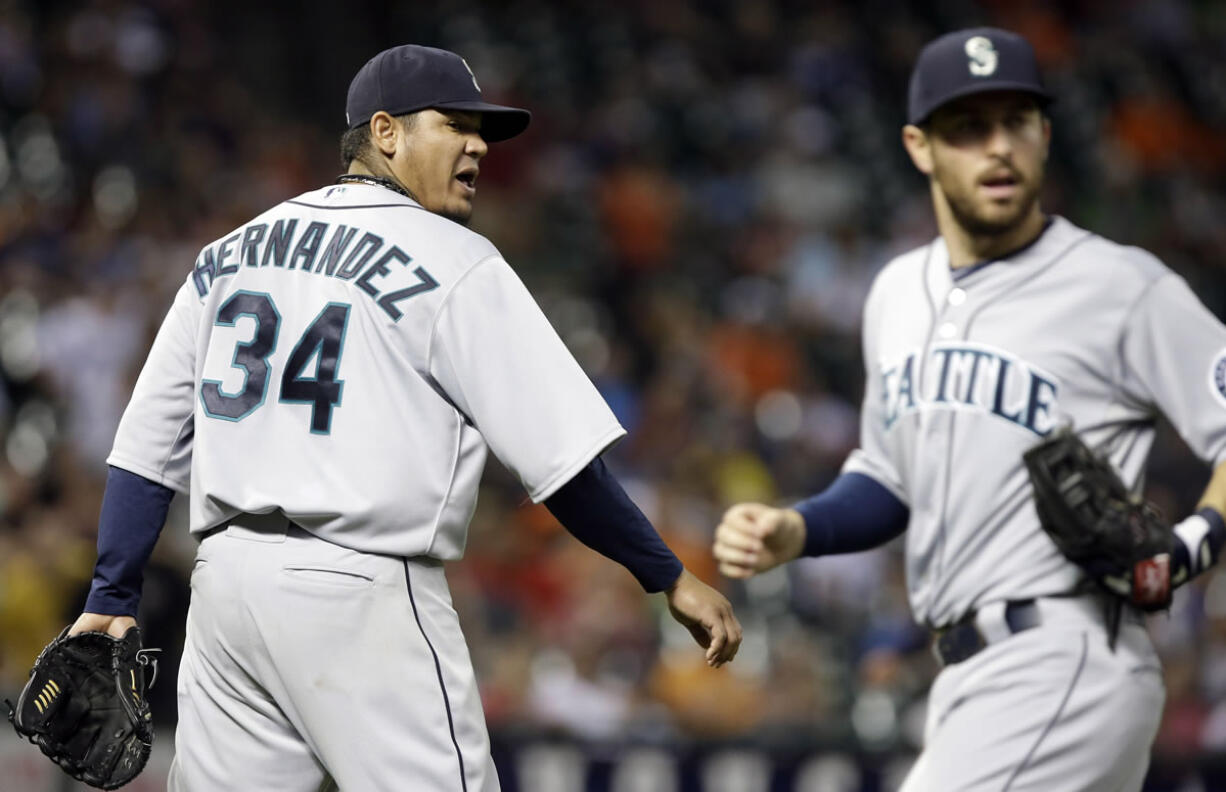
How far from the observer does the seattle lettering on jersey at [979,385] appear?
356cm

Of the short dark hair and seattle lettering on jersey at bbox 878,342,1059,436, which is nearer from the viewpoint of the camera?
the short dark hair

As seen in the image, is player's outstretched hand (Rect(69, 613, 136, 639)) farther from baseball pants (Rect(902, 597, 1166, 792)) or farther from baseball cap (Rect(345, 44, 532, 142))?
baseball pants (Rect(902, 597, 1166, 792))

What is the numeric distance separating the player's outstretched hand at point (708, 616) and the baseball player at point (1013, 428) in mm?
647

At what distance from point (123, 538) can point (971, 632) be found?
187 cm

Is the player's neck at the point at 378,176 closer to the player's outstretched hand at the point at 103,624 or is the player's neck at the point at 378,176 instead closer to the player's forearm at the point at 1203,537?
the player's outstretched hand at the point at 103,624

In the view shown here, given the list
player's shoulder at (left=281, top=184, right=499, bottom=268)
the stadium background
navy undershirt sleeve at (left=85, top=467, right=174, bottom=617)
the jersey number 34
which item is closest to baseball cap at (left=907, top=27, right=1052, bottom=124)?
player's shoulder at (left=281, top=184, right=499, bottom=268)

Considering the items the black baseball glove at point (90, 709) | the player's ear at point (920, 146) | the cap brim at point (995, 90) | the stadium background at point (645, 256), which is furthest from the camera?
the stadium background at point (645, 256)

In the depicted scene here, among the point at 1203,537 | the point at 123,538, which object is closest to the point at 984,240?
the point at 1203,537

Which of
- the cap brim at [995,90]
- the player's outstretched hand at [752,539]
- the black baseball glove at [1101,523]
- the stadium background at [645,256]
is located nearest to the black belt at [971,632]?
the black baseball glove at [1101,523]

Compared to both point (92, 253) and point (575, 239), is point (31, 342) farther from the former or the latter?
point (575, 239)

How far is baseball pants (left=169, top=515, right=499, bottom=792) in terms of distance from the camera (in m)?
2.91

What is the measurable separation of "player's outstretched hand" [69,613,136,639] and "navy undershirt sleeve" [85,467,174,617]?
Result: 0.01m

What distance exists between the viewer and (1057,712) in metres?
3.38

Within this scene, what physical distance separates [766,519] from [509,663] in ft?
11.8
